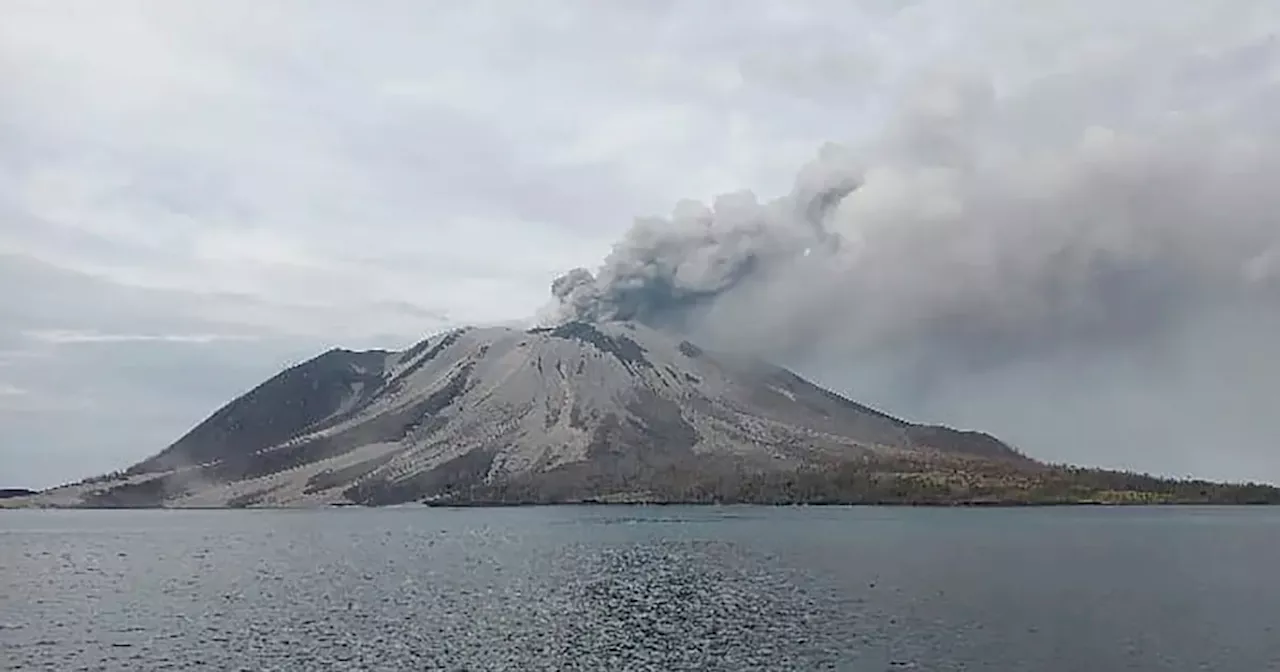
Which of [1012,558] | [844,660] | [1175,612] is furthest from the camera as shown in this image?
[1012,558]

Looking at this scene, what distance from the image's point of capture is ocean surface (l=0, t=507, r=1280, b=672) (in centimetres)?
5059

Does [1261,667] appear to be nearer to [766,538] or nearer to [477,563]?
[477,563]

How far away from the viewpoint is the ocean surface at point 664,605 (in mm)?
50594

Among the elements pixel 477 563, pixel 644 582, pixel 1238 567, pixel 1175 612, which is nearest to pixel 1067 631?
pixel 1175 612

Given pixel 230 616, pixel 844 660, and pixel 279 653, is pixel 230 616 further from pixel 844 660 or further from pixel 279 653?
pixel 844 660

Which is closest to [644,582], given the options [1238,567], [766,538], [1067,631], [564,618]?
[564,618]

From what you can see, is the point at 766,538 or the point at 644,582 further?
the point at 766,538

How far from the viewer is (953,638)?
176ft

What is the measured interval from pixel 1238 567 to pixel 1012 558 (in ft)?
56.1

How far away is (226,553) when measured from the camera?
125 metres

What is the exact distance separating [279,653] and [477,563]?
4900 cm

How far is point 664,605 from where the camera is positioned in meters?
68.6

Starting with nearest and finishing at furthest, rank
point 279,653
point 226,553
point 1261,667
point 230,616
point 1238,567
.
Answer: point 1261,667
point 279,653
point 230,616
point 1238,567
point 226,553

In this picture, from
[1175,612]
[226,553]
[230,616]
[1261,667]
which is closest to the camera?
[1261,667]
